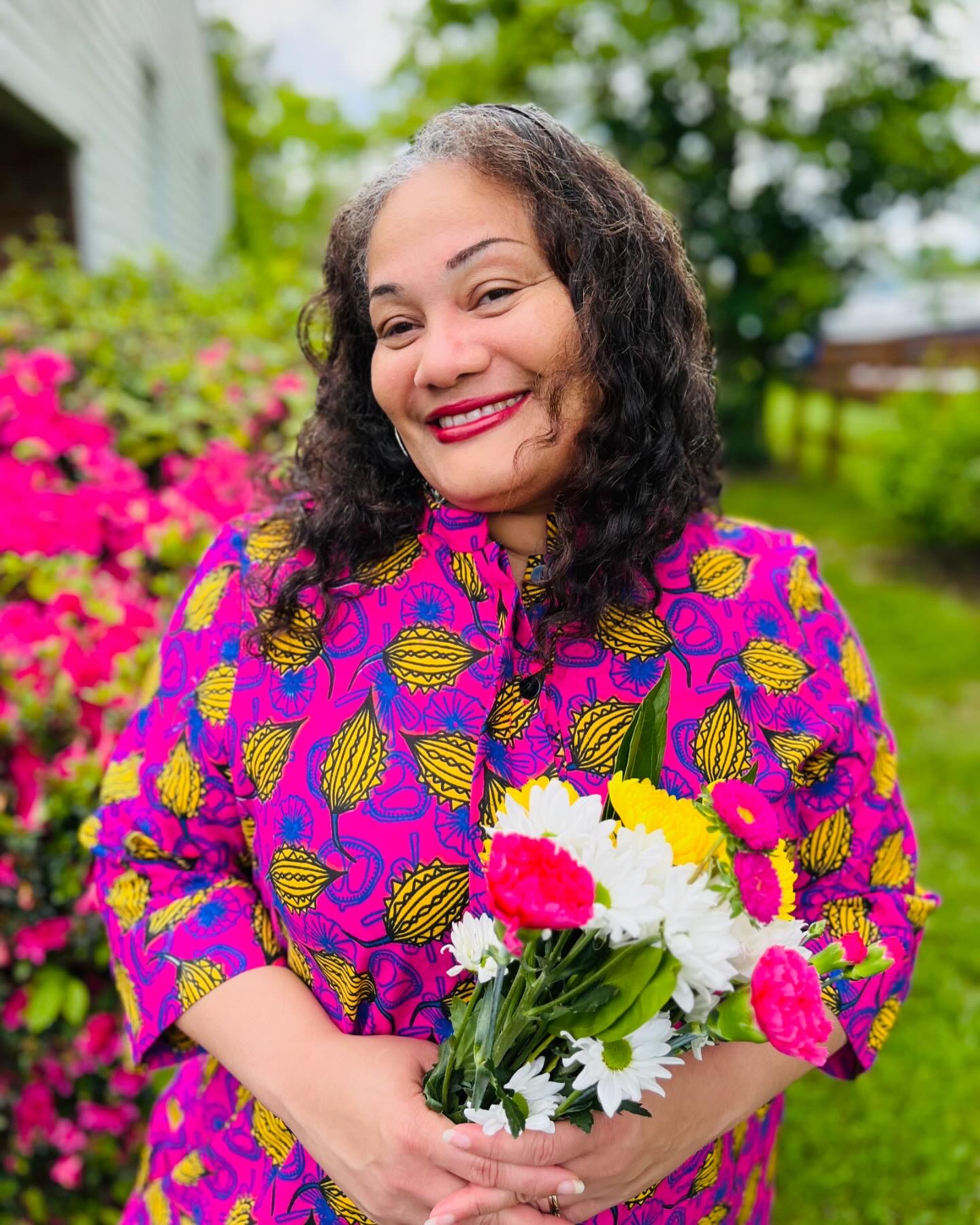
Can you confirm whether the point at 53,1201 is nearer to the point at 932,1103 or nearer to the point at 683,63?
the point at 932,1103

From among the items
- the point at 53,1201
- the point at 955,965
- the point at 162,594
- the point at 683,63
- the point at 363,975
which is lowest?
the point at 955,965

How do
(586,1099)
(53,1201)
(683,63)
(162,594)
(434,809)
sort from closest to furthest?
1. (586,1099)
2. (434,809)
3. (53,1201)
4. (162,594)
5. (683,63)

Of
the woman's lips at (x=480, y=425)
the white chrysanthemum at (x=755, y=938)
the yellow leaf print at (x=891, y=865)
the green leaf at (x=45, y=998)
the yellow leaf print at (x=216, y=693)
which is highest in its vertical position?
the woman's lips at (x=480, y=425)

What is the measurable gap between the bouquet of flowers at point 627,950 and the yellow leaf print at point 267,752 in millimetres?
408

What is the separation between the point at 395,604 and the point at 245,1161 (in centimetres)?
88

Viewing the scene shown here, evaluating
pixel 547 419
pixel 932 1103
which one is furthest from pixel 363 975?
pixel 932 1103

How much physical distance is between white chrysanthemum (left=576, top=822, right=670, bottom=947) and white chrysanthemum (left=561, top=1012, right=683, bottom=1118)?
0.44 feet

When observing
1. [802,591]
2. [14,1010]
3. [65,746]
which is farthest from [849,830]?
[14,1010]

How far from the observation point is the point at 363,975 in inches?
55.2

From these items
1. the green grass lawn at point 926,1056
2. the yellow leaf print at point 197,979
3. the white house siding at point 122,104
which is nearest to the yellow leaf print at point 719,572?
the yellow leaf print at point 197,979

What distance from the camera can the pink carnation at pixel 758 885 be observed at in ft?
2.98

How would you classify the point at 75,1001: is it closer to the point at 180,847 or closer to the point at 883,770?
the point at 180,847

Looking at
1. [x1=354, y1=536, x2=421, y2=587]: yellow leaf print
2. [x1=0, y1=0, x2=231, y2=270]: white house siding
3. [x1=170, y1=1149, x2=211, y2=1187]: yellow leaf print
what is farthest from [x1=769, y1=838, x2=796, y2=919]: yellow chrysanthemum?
[x1=0, y1=0, x2=231, y2=270]: white house siding

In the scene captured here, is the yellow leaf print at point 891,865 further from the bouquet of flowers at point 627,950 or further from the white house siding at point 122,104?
the white house siding at point 122,104
